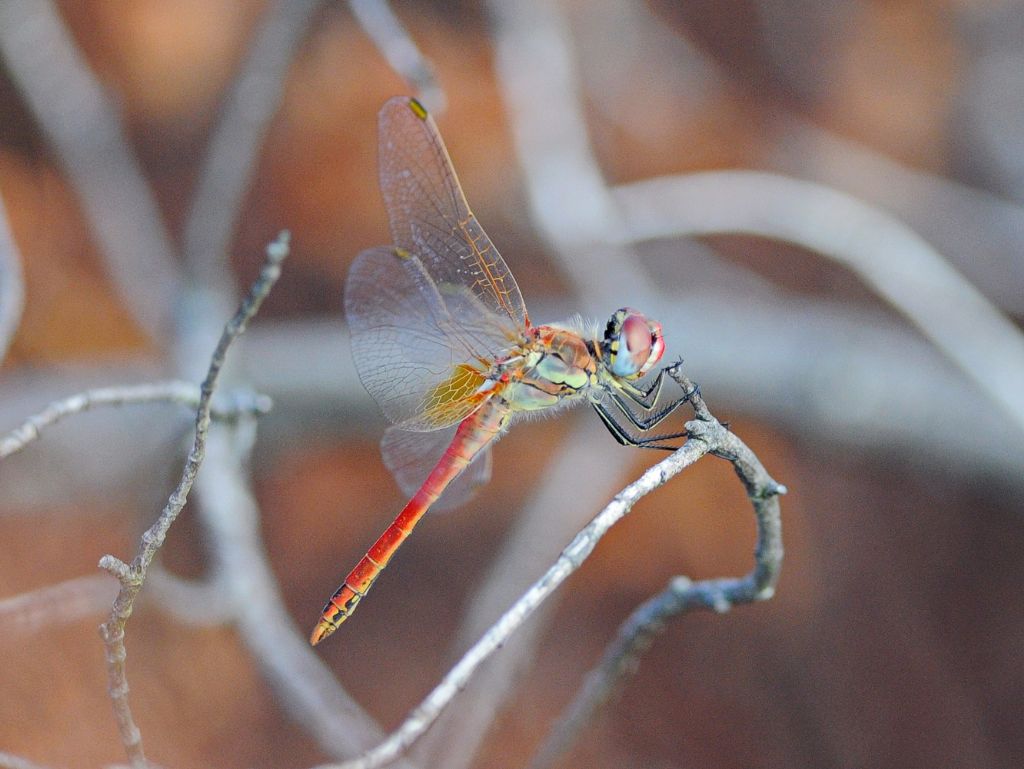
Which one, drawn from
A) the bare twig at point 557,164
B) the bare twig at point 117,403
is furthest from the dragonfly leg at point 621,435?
the bare twig at point 557,164

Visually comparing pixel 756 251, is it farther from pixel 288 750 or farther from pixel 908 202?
pixel 288 750

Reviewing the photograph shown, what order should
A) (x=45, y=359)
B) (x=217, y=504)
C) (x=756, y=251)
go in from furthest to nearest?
(x=756, y=251), (x=45, y=359), (x=217, y=504)

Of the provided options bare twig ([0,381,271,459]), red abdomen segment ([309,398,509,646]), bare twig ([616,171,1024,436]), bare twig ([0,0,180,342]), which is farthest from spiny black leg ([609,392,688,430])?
bare twig ([0,0,180,342])

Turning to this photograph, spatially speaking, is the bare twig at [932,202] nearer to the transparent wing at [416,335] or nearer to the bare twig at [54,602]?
the transparent wing at [416,335]

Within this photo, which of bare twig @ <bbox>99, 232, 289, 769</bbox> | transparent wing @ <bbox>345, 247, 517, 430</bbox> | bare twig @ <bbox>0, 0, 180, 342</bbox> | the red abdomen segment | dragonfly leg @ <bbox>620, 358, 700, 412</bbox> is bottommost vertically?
bare twig @ <bbox>99, 232, 289, 769</bbox>

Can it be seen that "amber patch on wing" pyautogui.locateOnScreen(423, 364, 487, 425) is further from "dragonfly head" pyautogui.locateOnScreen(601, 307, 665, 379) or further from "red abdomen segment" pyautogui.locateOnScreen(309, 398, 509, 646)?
"dragonfly head" pyautogui.locateOnScreen(601, 307, 665, 379)

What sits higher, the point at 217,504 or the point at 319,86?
the point at 319,86

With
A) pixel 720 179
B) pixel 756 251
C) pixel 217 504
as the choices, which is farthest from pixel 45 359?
pixel 756 251
